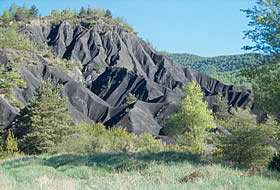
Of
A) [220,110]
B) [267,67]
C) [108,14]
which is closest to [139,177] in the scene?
[267,67]

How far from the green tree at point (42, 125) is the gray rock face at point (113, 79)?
12286 mm

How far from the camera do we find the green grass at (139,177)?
5780 millimetres

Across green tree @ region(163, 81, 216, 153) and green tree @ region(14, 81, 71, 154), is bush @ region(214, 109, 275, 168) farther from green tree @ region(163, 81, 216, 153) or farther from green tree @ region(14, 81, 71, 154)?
green tree @ region(14, 81, 71, 154)

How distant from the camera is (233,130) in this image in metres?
13.1

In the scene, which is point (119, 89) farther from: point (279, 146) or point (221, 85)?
point (279, 146)

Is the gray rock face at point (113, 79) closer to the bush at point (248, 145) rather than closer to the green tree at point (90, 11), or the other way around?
the bush at point (248, 145)

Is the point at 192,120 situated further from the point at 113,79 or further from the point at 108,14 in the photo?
the point at 108,14

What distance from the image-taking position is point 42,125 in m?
22.0

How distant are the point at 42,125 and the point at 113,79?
2359 inches

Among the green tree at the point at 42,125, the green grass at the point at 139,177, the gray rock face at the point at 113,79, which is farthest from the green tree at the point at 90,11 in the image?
the green grass at the point at 139,177

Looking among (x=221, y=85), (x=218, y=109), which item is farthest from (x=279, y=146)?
(x=221, y=85)

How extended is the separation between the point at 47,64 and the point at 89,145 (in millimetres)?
49352

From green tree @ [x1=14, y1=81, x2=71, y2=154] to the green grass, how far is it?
9626 mm

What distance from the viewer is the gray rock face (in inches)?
1857
